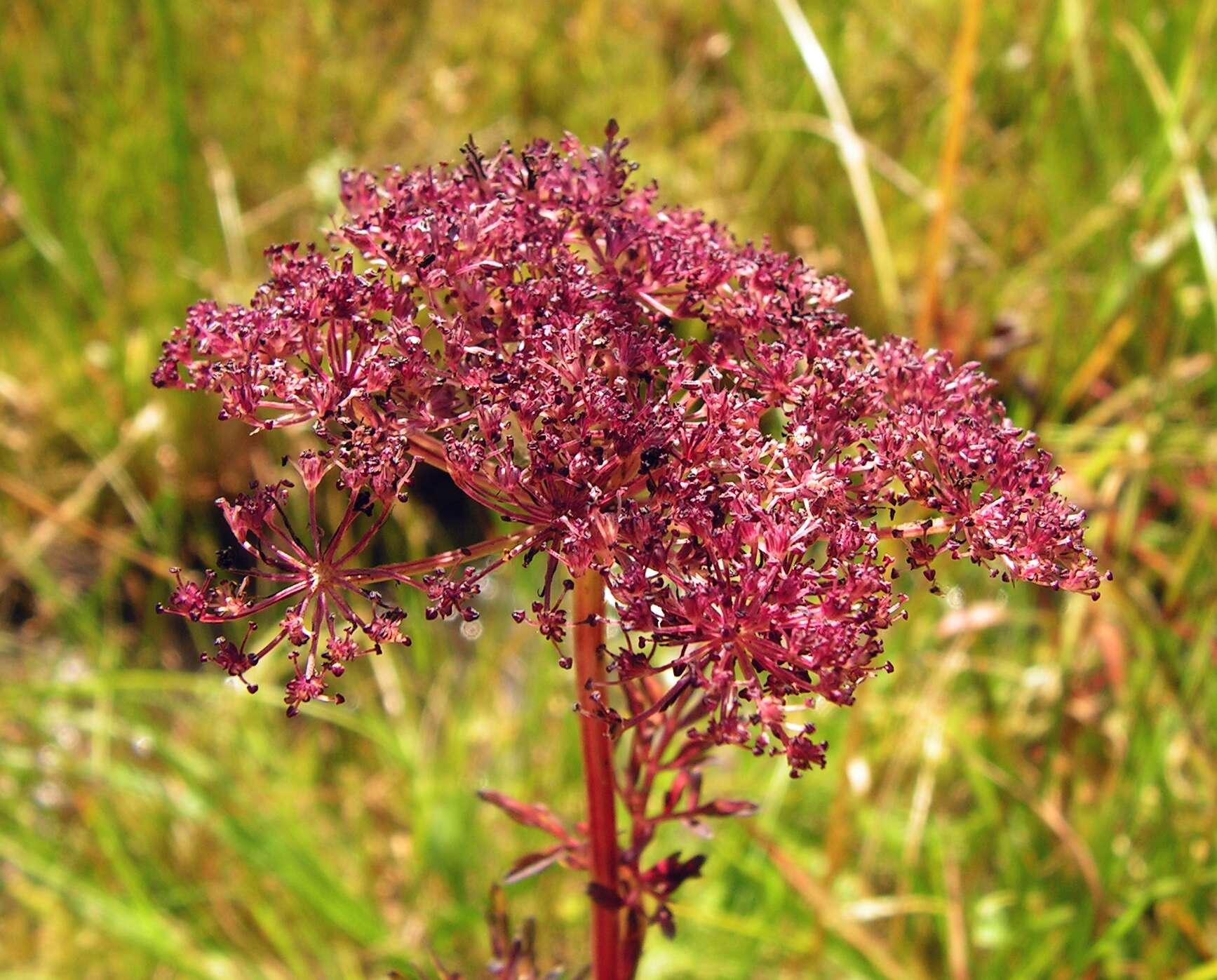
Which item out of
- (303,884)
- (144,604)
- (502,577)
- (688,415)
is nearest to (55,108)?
(144,604)

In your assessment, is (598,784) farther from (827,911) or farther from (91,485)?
(91,485)

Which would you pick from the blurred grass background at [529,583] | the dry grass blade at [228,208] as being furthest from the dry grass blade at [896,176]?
the dry grass blade at [228,208]

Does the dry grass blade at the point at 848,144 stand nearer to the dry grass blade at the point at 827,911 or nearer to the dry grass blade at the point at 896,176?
the dry grass blade at the point at 896,176

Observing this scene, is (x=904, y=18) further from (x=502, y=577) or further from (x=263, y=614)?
(x=263, y=614)

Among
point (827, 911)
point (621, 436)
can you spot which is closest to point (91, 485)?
point (827, 911)

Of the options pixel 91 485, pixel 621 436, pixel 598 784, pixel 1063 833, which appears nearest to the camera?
pixel 621 436

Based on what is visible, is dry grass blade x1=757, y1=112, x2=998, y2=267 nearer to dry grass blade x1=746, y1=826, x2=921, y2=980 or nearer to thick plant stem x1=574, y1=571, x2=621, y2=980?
dry grass blade x1=746, y1=826, x2=921, y2=980

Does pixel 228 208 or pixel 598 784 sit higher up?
pixel 228 208

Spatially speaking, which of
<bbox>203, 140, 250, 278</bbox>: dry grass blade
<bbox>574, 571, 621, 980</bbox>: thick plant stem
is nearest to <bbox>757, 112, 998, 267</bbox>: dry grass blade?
<bbox>203, 140, 250, 278</bbox>: dry grass blade
